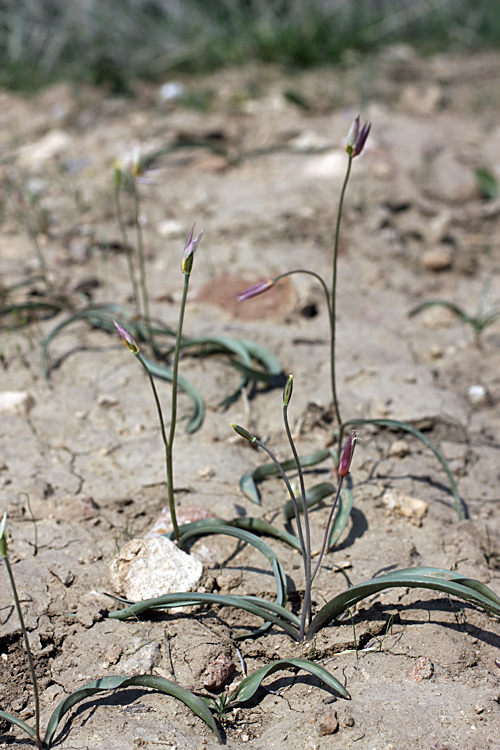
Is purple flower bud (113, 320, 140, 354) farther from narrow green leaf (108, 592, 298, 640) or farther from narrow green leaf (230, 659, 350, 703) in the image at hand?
narrow green leaf (230, 659, 350, 703)

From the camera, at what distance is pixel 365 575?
64.7 inches

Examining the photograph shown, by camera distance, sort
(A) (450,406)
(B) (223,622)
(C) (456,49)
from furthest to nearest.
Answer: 1. (C) (456,49)
2. (A) (450,406)
3. (B) (223,622)

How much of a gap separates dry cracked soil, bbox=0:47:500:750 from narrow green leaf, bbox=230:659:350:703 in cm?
4

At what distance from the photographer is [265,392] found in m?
2.30

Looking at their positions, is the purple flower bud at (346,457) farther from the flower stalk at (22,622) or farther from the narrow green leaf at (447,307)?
the narrow green leaf at (447,307)

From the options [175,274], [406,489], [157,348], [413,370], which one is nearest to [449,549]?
[406,489]

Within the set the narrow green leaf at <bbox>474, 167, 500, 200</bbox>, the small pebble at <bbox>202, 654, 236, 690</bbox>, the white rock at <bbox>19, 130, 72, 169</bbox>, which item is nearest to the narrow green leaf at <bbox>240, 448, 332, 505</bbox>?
the small pebble at <bbox>202, 654, 236, 690</bbox>

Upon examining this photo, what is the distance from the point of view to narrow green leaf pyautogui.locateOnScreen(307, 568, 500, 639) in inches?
54.1

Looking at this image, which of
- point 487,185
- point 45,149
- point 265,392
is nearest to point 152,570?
point 265,392

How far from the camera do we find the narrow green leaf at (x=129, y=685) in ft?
4.17

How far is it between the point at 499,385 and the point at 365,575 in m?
1.08

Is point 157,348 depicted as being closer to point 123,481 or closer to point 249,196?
point 123,481

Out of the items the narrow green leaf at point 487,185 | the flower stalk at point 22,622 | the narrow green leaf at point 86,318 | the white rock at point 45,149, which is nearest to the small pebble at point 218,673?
the flower stalk at point 22,622

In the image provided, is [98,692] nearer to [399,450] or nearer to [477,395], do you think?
[399,450]
